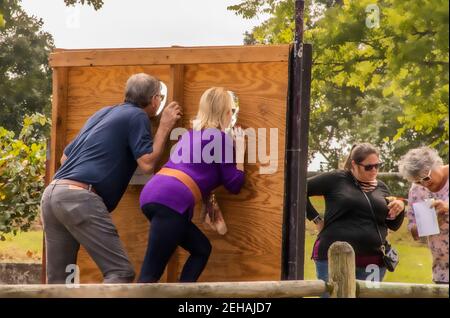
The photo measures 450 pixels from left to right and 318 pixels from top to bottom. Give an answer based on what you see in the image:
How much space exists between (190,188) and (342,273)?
1002mm

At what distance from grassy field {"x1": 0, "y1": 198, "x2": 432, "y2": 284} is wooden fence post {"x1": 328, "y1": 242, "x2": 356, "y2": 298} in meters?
13.0

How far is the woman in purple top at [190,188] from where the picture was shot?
188 inches

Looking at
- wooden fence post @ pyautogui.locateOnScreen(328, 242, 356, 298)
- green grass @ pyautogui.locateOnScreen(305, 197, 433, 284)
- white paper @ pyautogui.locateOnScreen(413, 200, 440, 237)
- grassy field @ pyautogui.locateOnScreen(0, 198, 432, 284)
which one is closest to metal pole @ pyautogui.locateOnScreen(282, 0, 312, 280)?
wooden fence post @ pyautogui.locateOnScreen(328, 242, 356, 298)

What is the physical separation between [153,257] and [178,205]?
0.33 m

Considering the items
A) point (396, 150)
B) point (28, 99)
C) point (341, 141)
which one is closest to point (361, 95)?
point (341, 141)

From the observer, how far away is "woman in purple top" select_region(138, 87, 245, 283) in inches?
188

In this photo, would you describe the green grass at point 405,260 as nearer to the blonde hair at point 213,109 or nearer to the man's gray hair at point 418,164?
the man's gray hair at point 418,164

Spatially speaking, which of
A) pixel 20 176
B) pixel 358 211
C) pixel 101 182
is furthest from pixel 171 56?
pixel 20 176

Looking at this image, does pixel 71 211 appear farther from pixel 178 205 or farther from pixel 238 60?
pixel 238 60

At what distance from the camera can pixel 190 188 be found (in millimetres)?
4820

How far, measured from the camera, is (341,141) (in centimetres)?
2344

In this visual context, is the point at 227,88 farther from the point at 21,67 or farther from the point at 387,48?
the point at 21,67

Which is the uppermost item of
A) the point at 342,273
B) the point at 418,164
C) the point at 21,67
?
the point at 21,67

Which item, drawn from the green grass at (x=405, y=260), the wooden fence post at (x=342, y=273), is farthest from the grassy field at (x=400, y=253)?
the wooden fence post at (x=342, y=273)
